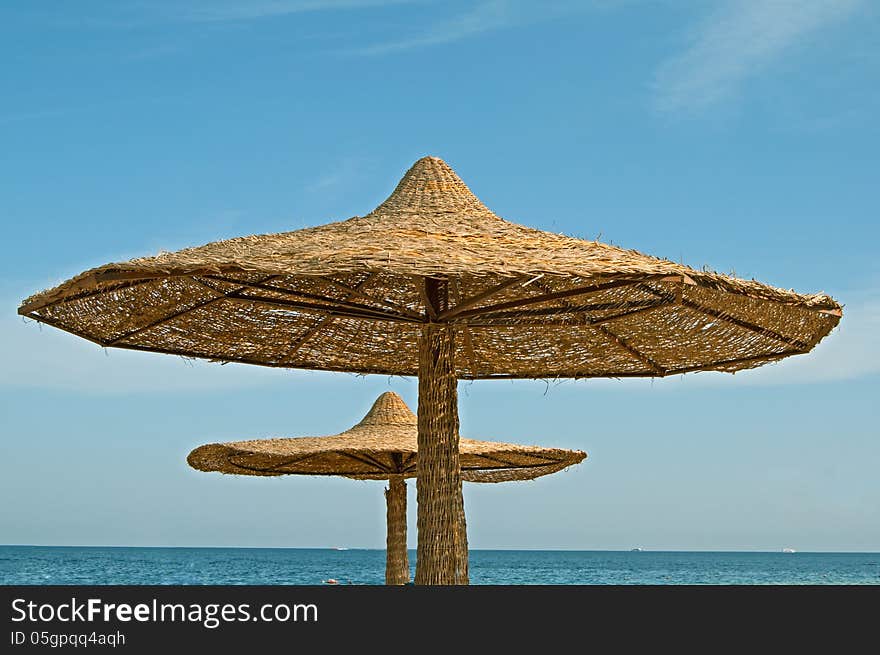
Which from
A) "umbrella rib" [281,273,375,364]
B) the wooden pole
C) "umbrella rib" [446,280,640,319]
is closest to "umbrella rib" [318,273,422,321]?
the wooden pole

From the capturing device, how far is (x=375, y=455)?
38.5ft

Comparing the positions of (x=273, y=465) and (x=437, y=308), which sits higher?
(x=437, y=308)

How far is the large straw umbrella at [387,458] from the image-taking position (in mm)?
10969

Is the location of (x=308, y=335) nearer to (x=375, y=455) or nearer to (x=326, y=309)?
(x=326, y=309)

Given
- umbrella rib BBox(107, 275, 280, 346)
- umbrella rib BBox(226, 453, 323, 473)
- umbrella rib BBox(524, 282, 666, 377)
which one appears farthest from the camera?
umbrella rib BBox(226, 453, 323, 473)

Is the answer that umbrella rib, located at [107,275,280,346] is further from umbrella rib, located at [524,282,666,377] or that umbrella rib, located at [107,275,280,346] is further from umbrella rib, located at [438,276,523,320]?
umbrella rib, located at [524,282,666,377]

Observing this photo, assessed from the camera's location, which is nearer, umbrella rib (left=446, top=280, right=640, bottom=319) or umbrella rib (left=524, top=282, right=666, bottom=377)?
umbrella rib (left=446, top=280, right=640, bottom=319)

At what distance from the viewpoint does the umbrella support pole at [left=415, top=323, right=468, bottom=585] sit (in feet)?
18.4

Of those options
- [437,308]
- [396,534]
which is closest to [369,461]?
[396,534]

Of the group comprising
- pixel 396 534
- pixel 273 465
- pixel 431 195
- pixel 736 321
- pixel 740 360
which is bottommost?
pixel 396 534

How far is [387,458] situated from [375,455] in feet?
1.09

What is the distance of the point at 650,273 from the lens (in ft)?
14.8
